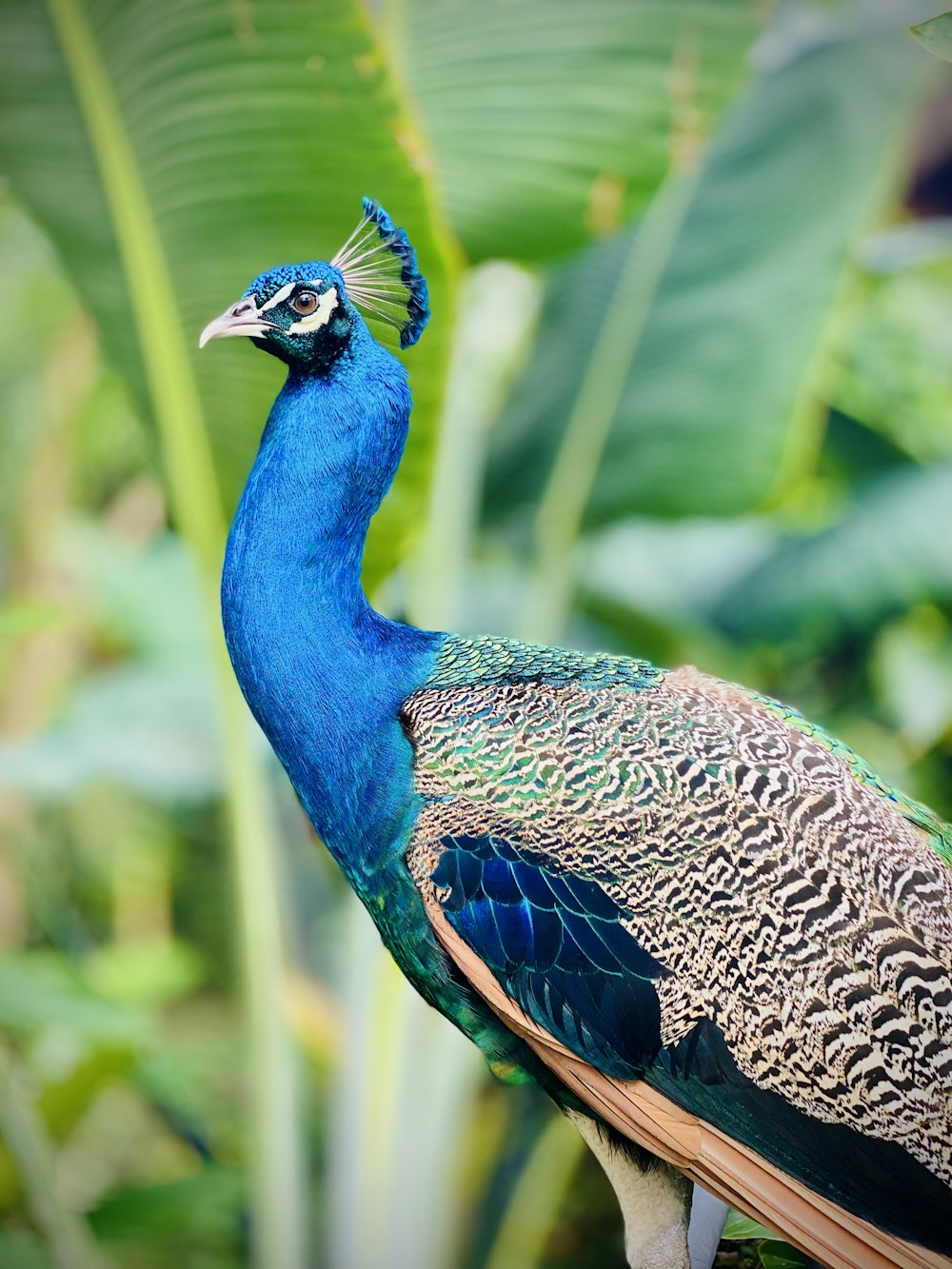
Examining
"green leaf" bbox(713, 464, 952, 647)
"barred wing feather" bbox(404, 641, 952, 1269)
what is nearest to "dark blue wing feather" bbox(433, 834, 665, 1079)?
"barred wing feather" bbox(404, 641, 952, 1269)

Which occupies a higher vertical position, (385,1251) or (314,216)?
(314,216)

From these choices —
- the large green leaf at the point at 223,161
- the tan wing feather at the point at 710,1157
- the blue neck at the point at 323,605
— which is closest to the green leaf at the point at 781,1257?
the tan wing feather at the point at 710,1157

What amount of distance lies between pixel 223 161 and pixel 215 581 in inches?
21.9

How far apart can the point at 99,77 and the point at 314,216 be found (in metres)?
0.34

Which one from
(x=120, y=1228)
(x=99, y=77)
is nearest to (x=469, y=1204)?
(x=120, y=1228)

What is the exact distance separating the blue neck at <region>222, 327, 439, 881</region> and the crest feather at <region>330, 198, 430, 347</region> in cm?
7

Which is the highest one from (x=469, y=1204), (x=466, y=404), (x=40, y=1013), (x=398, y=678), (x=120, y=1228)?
(x=466, y=404)

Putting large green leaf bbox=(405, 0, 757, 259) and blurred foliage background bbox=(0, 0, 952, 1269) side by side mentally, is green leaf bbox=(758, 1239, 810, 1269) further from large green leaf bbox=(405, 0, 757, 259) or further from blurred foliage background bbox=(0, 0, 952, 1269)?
large green leaf bbox=(405, 0, 757, 259)

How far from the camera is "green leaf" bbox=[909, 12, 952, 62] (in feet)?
2.71

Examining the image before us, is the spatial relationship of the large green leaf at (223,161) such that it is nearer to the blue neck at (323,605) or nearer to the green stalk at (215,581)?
the green stalk at (215,581)

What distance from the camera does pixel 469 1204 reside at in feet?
Answer: 8.84

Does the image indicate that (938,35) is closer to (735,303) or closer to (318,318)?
(318,318)

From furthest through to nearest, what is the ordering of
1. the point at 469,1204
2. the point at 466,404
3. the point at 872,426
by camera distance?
the point at 872,426 < the point at 469,1204 < the point at 466,404

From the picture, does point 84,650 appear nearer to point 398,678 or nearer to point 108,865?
point 108,865
